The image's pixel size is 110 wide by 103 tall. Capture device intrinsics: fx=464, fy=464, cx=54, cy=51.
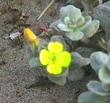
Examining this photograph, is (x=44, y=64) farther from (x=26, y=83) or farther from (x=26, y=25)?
(x=26, y=25)

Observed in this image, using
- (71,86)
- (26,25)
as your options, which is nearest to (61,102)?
(71,86)

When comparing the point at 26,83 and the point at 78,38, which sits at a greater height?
the point at 78,38

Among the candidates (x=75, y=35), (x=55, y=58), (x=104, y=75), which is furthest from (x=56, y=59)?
(x=104, y=75)

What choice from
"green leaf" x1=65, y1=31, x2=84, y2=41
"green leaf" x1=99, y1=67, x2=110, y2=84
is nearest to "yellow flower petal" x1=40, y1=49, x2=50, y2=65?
"green leaf" x1=65, y1=31, x2=84, y2=41

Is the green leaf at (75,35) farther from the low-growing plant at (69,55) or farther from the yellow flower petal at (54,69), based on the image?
the yellow flower petal at (54,69)

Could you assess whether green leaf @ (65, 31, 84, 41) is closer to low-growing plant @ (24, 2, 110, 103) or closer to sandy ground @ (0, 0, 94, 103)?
low-growing plant @ (24, 2, 110, 103)
